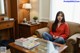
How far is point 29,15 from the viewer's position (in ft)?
13.8

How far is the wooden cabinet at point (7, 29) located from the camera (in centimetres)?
334

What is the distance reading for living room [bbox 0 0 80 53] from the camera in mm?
3392

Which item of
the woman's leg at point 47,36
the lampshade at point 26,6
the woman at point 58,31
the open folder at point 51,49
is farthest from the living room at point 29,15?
the open folder at point 51,49

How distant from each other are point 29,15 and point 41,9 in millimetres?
555

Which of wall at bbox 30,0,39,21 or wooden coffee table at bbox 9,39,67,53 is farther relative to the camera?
wall at bbox 30,0,39,21

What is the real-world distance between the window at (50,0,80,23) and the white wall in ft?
0.51

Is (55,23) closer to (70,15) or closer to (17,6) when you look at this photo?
(70,15)

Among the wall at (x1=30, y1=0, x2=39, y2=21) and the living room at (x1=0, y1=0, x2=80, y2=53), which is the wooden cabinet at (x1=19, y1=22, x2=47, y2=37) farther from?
the wall at (x1=30, y1=0, x2=39, y2=21)

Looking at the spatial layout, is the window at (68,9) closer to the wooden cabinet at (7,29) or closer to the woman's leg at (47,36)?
the woman's leg at (47,36)

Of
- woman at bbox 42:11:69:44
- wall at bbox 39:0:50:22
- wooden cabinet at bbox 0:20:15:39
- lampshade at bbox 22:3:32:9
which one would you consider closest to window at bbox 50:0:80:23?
wall at bbox 39:0:50:22

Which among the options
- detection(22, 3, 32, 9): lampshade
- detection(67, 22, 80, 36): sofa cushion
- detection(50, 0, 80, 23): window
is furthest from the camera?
detection(22, 3, 32, 9): lampshade

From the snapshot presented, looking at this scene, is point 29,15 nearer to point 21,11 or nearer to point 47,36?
point 21,11

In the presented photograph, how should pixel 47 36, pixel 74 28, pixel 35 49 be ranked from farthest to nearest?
pixel 74 28
pixel 47 36
pixel 35 49

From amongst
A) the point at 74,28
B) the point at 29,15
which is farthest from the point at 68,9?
the point at 29,15
